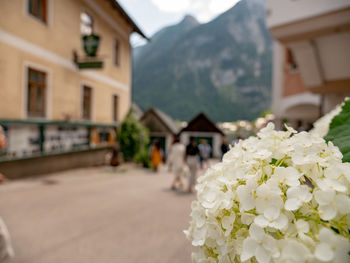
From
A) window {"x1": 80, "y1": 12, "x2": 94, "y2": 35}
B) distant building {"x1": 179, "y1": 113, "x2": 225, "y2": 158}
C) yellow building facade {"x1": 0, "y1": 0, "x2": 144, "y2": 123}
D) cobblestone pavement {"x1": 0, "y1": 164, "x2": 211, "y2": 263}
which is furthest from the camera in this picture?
distant building {"x1": 179, "y1": 113, "x2": 225, "y2": 158}

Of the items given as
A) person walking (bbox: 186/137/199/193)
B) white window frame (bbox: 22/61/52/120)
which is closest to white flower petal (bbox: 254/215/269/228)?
person walking (bbox: 186/137/199/193)

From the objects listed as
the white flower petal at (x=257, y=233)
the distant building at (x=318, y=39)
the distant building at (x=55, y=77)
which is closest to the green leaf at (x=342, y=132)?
the white flower petal at (x=257, y=233)

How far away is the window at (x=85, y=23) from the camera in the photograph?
10.3m

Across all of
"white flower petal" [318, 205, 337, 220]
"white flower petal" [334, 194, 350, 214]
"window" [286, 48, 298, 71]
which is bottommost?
"white flower petal" [318, 205, 337, 220]

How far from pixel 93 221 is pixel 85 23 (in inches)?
366

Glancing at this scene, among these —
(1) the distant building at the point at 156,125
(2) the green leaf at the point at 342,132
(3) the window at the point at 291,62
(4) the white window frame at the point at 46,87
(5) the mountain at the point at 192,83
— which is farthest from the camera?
(5) the mountain at the point at 192,83

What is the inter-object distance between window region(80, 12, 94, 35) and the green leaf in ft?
37.6

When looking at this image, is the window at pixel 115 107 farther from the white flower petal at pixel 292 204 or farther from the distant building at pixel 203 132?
the white flower petal at pixel 292 204

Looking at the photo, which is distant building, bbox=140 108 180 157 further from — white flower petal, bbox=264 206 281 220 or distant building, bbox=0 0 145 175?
white flower petal, bbox=264 206 281 220

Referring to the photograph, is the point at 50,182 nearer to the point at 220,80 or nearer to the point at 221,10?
the point at 221,10

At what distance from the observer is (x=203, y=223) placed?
0.65 m

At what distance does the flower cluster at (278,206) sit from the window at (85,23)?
37.7ft

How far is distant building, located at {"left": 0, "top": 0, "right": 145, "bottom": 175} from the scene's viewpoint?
23.8 feet

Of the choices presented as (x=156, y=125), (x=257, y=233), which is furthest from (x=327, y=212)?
(x=156, y=125)
